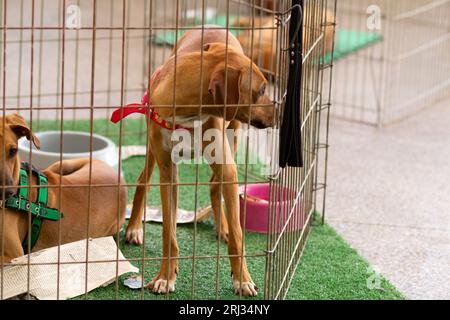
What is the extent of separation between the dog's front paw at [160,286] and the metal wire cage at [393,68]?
249cm

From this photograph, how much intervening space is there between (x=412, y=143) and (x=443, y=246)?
1.49 m

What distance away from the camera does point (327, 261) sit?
3379 mm

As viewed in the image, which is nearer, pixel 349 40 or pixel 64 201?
pixel 64 201

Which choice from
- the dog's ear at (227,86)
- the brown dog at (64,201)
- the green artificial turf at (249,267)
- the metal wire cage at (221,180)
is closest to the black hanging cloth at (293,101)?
the metal wire cage at (221,180)

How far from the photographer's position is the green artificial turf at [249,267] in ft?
9.87

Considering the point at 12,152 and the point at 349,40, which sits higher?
the point at 349,40

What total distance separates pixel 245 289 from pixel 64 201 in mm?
746

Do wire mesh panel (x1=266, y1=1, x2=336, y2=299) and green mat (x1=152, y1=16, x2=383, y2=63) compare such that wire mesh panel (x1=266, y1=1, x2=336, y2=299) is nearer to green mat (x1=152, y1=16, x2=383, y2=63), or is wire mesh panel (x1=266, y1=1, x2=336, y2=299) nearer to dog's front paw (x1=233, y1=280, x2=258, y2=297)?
dog's front paw (x1=233, y1=280, x2=258, y2=297)

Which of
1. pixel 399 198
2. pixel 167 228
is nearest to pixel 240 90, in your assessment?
pixel 167 228

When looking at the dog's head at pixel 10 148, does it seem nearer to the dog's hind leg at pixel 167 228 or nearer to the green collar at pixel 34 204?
the green collar at pixel 34 204

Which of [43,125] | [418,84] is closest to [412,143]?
[418,84]

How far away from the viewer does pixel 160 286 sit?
2.97 m

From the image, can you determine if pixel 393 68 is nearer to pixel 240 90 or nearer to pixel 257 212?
pixel 257 212

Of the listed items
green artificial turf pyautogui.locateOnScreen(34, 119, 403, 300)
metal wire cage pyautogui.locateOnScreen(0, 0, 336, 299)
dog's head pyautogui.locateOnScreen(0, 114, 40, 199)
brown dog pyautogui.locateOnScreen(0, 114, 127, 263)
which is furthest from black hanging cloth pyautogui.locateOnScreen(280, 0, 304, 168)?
dog's head pyautogui.locateOnScreen(0, 114, 40, 199)
